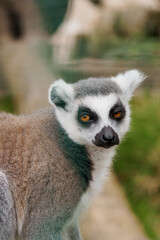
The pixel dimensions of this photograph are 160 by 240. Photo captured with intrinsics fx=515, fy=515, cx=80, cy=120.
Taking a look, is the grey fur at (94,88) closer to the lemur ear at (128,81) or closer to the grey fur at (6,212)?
the lemur ear at (128,81)

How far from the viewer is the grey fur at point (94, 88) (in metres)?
4.06

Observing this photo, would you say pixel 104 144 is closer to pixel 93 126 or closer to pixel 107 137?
pixel 107 137

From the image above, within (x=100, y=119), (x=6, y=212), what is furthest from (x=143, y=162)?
(x=6, y=212)

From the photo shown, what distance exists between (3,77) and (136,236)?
415 cm

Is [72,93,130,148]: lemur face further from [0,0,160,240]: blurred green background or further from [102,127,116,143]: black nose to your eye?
[0,0,160,240]: blurred green background

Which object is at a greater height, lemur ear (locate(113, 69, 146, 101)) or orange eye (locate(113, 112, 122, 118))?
lemur ear (locate(113, 69, 146, 101))

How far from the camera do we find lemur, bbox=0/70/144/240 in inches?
153

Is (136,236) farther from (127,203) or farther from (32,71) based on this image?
(32,71)

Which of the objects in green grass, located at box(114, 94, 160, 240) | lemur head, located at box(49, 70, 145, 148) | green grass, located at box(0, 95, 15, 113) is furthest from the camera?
green grass, located at box(0, 95, 15, 113)

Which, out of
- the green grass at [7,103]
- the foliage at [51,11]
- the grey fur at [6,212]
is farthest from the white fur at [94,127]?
the green grass at [7,103]

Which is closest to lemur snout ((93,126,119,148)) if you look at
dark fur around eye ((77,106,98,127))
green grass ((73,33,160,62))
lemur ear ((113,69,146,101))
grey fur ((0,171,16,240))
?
dark fur around eye ((77,106,98,127))

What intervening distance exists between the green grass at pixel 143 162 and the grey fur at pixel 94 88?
519cm

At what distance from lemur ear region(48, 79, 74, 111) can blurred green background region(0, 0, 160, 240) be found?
15.0 ft

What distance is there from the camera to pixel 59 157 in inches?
157
